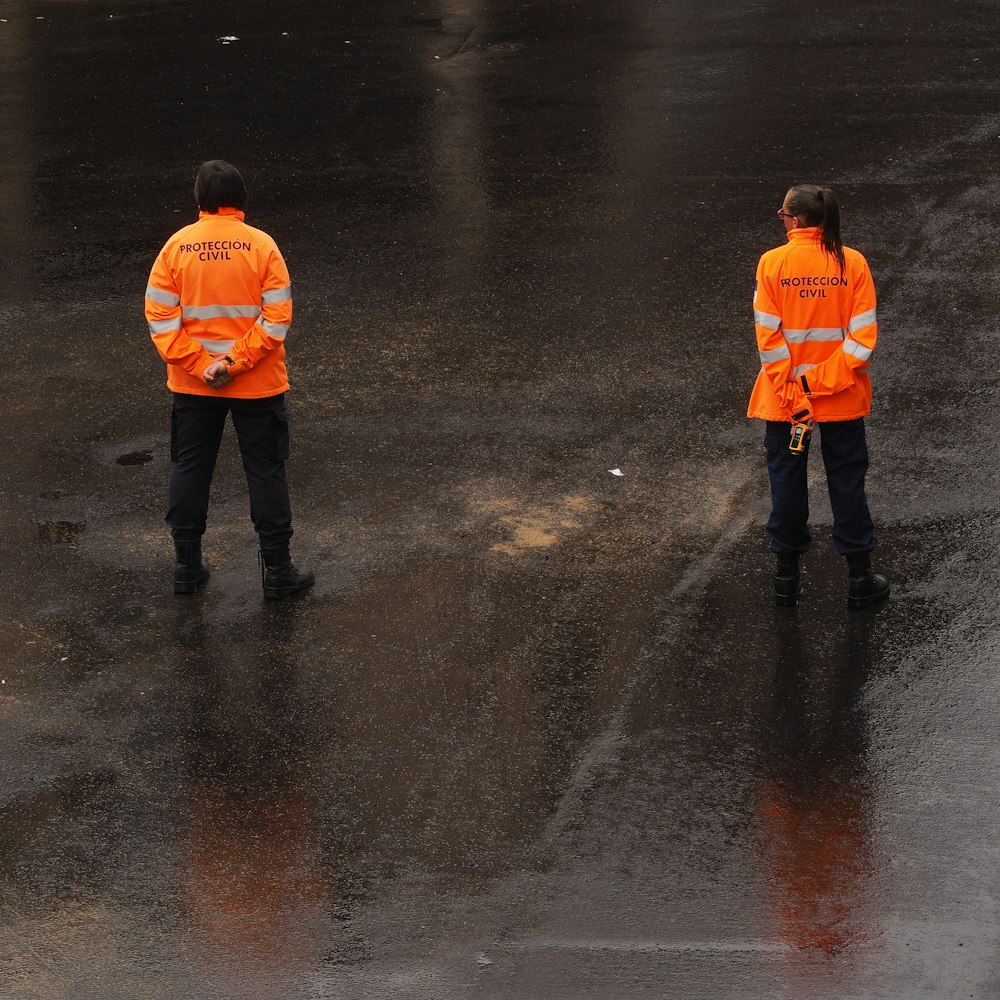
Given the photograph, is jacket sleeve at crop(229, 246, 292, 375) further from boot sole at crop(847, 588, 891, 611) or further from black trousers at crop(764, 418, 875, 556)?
boot sole at crop(847, 588, 891, 611)

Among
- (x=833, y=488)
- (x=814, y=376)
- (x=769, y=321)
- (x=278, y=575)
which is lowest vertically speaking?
(x=278, y=575)

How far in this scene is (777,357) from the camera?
6555 millimetres

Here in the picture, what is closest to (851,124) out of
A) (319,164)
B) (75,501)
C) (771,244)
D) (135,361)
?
(771,244)

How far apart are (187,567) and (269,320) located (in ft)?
Answer: 3.93

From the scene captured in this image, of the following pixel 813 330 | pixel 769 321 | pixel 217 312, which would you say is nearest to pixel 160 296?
pixel 217 312

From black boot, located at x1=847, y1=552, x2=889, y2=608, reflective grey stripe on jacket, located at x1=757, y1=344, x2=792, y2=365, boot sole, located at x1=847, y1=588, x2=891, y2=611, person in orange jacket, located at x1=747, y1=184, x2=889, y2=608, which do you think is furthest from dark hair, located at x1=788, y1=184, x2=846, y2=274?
boot sole, located at x1=847, y1=588, x2=891, y2=611

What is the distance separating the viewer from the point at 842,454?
665 centimetres

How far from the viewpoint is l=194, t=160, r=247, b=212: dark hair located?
22.2ft

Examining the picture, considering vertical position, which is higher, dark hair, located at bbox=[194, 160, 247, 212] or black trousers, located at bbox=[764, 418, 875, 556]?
dark hair, located at bbox=[194, 160, 247, 212]

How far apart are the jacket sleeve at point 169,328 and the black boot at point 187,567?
79 centimetres

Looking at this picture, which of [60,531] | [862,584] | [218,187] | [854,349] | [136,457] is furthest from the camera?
[136,457]

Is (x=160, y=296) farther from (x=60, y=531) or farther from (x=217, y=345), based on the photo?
(x=60, y=531)

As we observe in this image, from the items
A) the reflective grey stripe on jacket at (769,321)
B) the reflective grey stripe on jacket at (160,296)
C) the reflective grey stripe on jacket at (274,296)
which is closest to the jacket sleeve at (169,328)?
the reflective grey stripe on jacket at (160,296)

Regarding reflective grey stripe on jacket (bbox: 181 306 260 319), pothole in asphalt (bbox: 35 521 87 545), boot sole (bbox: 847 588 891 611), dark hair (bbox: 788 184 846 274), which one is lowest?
boot sole (bbox: 847 588 891 611)
